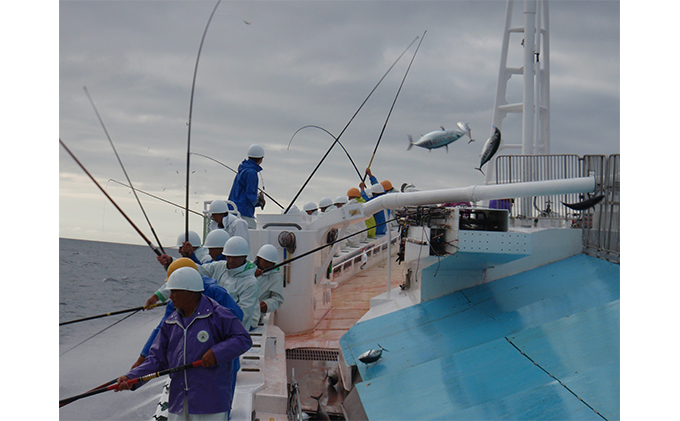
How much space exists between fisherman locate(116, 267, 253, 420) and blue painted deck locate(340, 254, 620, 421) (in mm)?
2688

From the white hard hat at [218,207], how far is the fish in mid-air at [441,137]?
3803mm

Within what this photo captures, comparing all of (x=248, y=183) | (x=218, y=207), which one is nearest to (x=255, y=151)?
(x=248, y=183)

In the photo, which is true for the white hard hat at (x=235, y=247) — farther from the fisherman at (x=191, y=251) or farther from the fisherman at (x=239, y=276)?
the fisherman at (x=191, y=251)

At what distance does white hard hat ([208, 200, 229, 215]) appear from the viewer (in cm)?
742

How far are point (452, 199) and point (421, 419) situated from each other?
10.3ft

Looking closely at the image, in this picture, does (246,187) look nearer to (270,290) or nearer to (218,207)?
(218,207)

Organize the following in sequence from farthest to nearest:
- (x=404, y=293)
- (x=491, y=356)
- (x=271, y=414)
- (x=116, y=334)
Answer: (x=116, y=334) → (x=404, y=293) → (x=491, y=356) → (x=271, y=414)

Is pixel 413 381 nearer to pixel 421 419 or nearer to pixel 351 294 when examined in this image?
pixel 421 419

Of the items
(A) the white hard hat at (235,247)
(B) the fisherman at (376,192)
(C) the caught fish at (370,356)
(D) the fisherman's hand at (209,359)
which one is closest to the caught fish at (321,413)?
(C) the caught fish at (370,356)

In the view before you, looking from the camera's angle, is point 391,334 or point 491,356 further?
point 391,334

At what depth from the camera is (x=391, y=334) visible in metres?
8.21

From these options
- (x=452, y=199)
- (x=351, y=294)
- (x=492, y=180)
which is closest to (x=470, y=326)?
(x=452, y=199)

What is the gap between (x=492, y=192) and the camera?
7.12 meters

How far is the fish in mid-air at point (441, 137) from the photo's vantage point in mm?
9266
